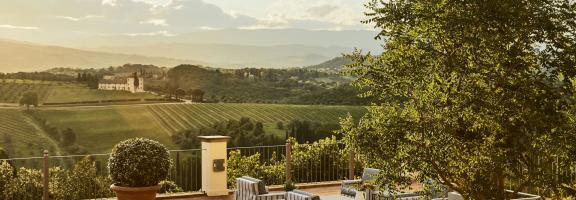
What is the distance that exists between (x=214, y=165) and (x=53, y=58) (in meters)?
40.2

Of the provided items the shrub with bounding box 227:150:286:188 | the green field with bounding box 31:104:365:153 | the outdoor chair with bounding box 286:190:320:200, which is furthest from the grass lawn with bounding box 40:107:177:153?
the outdoor chair with bounding box 286:190:320:200

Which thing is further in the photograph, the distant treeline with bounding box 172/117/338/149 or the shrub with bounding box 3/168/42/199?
the distant treeline with bounding box 172/117/338/149

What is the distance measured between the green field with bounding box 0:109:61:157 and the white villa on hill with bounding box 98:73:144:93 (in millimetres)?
5128

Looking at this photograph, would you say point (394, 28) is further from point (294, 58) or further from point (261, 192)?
point (294, 58)

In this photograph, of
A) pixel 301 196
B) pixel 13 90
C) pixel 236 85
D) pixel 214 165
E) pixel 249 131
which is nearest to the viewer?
pixel 301 196

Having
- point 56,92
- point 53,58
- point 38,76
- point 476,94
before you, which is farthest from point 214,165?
point 53,58

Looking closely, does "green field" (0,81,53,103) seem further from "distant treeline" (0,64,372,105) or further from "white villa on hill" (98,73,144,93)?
"white villa on hill" (98,73,144,93)

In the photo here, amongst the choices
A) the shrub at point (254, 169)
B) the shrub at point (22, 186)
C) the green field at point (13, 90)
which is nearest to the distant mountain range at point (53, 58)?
the green field at point (13, 90)

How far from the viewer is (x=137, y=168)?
38.2 ft

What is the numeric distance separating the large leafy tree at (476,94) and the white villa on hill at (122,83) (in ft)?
148

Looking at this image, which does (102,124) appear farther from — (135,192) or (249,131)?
(135,192)

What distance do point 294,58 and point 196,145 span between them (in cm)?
1190

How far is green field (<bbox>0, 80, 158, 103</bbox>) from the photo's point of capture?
48.0 meters

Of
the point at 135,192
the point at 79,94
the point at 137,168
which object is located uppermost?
the point at 79,94
